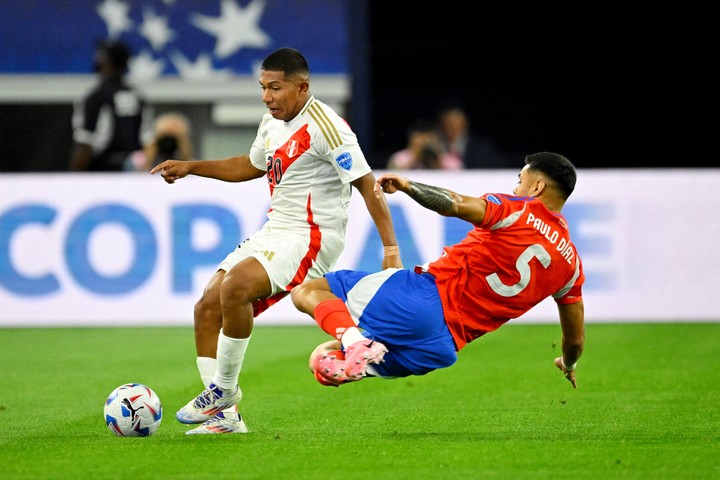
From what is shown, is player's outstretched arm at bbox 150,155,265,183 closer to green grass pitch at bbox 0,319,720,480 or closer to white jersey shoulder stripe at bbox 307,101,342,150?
white jersey shoulder stripe at bbox 307,101,342,150

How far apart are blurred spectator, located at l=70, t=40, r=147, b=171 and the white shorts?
9949 millimetres

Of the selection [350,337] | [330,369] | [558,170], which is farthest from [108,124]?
[330,369]

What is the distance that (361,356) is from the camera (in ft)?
20.4

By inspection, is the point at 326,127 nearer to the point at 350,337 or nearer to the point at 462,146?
the point at 350,337

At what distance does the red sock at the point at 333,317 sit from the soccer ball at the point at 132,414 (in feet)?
3.64

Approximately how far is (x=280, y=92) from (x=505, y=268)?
1614 mm

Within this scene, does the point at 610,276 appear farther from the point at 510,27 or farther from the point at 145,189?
the point at 510,27

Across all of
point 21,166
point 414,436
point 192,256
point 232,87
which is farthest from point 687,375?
point 21,166

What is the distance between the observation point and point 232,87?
19953 mm

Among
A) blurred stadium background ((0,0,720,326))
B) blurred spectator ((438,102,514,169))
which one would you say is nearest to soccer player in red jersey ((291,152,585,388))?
blurred stadium background ((0,0,720,326))

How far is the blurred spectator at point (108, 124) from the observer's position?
16891 mm

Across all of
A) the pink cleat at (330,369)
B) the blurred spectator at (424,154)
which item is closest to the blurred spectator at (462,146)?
the blurred spectator at (424,154)

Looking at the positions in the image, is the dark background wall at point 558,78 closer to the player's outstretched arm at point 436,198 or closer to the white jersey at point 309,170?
the white jersey at point 309,170

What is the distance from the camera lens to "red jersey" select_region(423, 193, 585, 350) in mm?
6543
